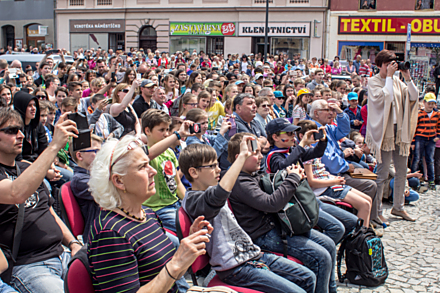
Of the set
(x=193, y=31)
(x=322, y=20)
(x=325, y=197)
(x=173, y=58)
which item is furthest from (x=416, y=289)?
(x=193, y=31)

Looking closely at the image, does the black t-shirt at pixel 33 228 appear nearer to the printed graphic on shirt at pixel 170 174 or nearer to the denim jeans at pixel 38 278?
the denim jeans at pixel 38 278

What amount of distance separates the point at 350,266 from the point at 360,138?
357 cm

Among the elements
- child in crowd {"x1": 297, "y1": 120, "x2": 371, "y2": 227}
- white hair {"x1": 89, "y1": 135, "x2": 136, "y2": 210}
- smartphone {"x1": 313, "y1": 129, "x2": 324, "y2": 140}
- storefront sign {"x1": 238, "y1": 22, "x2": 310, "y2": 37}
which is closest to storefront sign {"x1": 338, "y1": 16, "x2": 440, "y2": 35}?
storefront sign {"x1": 238, "y1": 22, "x2": 310, "y2": 37}

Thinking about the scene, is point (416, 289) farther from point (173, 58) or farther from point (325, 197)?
point (173, 58)

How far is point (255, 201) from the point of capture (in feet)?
10.6

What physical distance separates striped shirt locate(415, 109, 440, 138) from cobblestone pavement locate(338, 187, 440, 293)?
2.15 meters

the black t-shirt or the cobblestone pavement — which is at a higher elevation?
the black t-shirt

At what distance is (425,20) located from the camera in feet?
84.1

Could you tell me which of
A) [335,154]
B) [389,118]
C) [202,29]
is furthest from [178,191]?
[202,29]

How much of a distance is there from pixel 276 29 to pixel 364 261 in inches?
1017

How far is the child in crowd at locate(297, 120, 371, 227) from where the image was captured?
15.9 ft

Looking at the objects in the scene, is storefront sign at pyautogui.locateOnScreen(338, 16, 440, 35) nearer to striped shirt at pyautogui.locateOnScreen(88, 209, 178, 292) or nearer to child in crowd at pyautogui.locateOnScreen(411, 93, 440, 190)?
child in crowd at pyautogui.locateOnScreen(411, 93, 440, 190)

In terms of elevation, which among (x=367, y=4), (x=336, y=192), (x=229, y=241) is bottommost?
(x=336, y=192)

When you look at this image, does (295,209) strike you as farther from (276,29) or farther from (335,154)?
(276,29)
